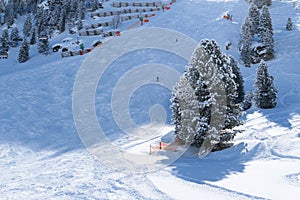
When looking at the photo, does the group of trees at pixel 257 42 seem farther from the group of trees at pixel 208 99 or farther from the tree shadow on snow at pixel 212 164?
the tree shadow on snow at pixel 212 164

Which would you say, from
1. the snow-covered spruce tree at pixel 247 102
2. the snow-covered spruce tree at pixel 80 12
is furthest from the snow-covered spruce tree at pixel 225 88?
the snow-covered spruce tree at pixel 80 12

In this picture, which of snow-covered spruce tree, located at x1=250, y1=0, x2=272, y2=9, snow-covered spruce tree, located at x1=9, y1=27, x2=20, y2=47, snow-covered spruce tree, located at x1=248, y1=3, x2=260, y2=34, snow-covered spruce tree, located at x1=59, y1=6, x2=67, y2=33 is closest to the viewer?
snow-covered spruce tree, located at x1=248, y1=3, x2=260, y2=34

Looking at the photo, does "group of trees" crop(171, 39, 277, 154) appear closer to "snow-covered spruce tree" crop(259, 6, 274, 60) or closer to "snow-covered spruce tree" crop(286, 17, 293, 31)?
"snow-covered spruce tree" crop(259, 6, 274, 60)

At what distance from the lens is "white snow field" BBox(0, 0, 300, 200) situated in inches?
509

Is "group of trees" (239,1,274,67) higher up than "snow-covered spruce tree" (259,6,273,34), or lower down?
lower down

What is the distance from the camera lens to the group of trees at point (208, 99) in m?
17.6

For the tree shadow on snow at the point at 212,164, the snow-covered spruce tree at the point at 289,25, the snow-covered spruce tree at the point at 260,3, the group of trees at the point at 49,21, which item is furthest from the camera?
the group of trees at the point at 49,21

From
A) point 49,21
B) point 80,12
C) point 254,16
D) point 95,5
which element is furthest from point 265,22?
point 49,21

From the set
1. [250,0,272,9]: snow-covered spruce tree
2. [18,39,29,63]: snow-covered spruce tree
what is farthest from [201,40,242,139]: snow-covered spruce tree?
[18,39,29,63]: snow-covered spruce tree

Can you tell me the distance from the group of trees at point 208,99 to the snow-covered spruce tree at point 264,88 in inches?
300

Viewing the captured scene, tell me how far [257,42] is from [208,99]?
24926 millimetres

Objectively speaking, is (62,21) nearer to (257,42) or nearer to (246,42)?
(257,42)

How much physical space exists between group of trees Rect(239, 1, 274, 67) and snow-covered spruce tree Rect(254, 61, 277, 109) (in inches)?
463

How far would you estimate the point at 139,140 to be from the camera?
22.7 metres
